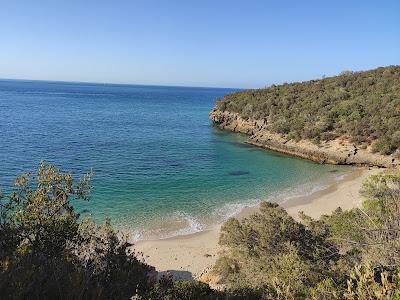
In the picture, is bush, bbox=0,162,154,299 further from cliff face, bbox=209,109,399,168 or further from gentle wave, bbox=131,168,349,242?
cliff face, bbox=209,109,399,168

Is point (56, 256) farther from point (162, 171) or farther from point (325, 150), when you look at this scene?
point (325, 150)

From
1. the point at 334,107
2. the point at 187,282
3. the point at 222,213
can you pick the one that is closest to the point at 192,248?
the point at 222,213

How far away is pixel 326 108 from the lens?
65562mm

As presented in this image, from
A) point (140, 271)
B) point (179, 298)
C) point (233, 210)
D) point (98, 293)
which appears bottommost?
point (233, 210)

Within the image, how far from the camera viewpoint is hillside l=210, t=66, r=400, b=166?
164 ft

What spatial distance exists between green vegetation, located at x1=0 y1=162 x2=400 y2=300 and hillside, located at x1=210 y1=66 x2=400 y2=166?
33.0 meters

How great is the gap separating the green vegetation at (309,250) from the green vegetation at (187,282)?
0.15ft

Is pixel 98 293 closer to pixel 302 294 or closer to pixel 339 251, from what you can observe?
pixel 302 294

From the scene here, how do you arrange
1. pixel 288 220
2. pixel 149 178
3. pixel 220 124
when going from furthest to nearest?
pixel 220 124
pixel 149 178
pixel 288 220

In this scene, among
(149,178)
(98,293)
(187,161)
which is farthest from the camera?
(187,161)

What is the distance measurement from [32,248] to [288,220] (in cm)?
1132

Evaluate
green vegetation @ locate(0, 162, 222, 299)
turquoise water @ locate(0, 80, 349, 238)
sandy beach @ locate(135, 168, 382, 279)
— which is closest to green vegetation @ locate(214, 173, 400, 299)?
green vegetation @ locate(0, 162, 222, 299)

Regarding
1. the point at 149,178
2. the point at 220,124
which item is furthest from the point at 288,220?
the point at 220,124

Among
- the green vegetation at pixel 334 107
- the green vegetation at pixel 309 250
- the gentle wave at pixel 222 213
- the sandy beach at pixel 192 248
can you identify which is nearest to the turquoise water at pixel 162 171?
the gentle wave at pixel 222 213
